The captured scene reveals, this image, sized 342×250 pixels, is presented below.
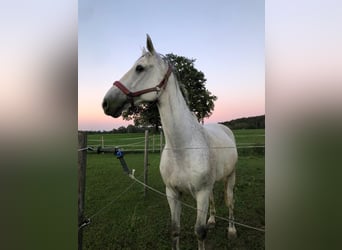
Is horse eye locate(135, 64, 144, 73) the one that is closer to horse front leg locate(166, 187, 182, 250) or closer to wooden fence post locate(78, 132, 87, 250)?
wooden fence post locate(78, 132, 87, 250)

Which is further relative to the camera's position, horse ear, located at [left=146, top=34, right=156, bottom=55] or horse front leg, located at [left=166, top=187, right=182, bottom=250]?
Result: horse front leg, located at [left=166, top=187, right=182, bottom=250]

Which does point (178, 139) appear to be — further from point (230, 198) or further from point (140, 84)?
point (230, 198)

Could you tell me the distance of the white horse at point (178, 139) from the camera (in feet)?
3.13

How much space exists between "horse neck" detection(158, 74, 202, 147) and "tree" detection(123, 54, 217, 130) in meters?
0.05

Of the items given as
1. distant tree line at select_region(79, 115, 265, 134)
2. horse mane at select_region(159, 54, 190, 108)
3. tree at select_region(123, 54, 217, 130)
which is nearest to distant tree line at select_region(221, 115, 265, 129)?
distant tree line at select_region(79, 115, 265, 134)

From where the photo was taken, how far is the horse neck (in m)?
1.05

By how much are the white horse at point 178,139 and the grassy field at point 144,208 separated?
0.10 metres

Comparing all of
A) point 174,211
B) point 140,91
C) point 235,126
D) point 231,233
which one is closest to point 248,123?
point 235,126

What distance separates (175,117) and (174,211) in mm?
497

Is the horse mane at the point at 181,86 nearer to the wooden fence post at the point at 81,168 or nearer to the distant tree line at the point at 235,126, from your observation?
the distant tree line at the point at 235,126

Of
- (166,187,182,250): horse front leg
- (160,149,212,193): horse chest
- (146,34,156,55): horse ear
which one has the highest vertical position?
(146,34,156,55): horse ear

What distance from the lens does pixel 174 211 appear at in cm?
120

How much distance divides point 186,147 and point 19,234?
693 millimetres

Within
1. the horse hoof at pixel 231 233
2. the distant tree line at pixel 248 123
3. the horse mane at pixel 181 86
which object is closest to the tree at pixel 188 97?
the horse mane at pixel 181 86
